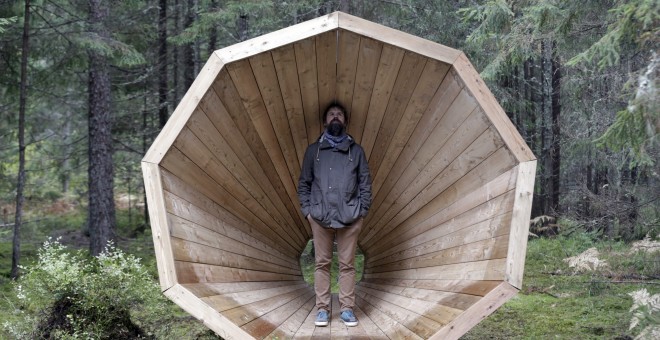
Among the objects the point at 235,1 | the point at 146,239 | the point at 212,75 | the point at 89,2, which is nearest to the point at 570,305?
the point at 212,75

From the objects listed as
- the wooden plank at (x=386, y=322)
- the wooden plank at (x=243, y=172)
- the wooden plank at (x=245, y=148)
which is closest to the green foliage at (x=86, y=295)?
the wooden plank at (x=243, y=172)

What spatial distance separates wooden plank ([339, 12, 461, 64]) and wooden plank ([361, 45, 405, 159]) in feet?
1.86

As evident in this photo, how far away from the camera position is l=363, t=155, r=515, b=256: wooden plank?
5189 millimetres

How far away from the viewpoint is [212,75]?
205 inches

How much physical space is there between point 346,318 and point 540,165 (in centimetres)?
892

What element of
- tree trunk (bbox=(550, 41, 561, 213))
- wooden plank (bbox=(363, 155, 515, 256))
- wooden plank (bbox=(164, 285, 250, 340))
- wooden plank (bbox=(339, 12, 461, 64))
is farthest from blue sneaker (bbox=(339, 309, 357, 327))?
tree trunk (bbox=(550, 41, 561, 213))

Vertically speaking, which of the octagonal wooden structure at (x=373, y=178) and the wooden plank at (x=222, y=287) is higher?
the octagonal wooden structure at (x=373, y=178)

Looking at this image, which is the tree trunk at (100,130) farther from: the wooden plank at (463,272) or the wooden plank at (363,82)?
the wooden plank at (463,272)

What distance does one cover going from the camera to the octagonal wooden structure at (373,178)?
488cm

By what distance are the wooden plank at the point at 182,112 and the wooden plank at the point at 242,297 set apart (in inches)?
43.9

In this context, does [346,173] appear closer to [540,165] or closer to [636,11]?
[636,11]

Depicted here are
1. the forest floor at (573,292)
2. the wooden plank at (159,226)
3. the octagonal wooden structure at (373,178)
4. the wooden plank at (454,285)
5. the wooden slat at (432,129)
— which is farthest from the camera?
the forest floor at (573,292)

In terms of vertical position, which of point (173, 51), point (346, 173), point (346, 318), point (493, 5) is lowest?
point (346, 318)

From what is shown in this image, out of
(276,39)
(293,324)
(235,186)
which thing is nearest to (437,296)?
(293,324)
